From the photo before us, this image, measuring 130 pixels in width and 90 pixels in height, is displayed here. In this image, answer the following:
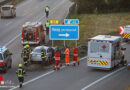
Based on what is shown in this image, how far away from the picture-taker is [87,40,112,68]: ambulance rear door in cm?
2730

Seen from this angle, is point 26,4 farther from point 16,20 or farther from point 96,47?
point 96,47

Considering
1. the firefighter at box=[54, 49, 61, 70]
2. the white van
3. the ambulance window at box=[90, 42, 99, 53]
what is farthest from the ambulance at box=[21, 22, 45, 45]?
the white van

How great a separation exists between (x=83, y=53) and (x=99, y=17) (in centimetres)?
2055

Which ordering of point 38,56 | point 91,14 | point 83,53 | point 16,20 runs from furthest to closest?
point 91,14 → point 16,20 → point 83,53 → point 38,56

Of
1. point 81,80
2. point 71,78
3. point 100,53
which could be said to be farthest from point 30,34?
point 81,80

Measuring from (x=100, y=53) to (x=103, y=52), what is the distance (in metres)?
0.24

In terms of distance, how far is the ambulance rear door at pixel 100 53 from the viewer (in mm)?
27297

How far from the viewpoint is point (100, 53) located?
27531 mm

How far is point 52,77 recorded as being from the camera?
2652cm

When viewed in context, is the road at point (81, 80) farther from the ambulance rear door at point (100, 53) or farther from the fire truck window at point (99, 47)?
the fire truck window at point (99, 47)

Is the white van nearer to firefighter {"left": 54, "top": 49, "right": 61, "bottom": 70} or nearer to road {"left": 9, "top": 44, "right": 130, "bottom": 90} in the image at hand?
road {"left": 9, "top": 44, "right": 130, "bottom": 90}

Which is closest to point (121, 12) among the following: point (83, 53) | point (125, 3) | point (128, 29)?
point (125, 3)

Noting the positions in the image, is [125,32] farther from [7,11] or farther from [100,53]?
[7,11]

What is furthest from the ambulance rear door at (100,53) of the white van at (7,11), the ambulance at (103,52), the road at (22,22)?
the white van at (7,11)
